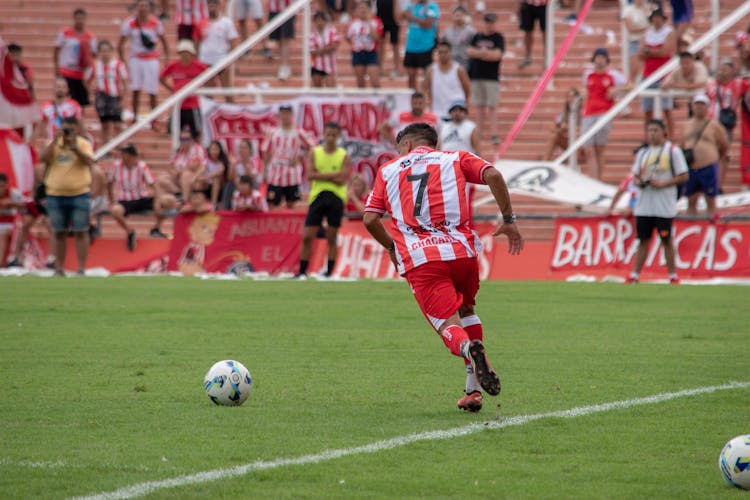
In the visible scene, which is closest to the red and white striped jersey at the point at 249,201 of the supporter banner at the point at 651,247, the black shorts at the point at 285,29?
the supporter banner at the point at 651,247

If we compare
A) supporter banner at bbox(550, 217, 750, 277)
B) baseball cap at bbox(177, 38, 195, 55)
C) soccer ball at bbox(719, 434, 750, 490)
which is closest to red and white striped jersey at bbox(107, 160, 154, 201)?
baseball cap at bbox(177, 38, 195, 55)

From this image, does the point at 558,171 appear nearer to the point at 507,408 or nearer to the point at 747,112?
the point at 747,112

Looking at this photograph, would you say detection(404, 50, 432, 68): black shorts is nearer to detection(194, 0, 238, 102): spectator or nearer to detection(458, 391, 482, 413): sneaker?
detection(194, 0, 238, 102): spectator

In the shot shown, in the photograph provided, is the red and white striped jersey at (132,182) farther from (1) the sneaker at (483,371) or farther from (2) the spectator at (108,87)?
(1) the sneaker at (483,371)

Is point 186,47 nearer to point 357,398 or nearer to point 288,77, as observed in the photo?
point 288,77

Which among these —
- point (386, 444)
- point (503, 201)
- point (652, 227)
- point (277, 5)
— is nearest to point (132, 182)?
point (277, 5)

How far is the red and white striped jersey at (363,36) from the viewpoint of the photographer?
2373 cm

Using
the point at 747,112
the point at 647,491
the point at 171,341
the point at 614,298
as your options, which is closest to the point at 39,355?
the point at 171,341

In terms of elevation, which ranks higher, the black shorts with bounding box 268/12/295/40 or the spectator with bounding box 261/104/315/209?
the black shorts with bounding box 268/12/295/40

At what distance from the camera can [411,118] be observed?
20.6 metres

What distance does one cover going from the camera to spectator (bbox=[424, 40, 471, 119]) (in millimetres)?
21984

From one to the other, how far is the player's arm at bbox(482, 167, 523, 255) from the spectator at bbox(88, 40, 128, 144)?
17.4 meters

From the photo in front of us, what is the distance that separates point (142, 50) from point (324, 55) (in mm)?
3469

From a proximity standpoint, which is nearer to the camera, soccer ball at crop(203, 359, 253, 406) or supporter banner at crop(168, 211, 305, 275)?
soccer ball at crop(203, 359, 253, 406)
